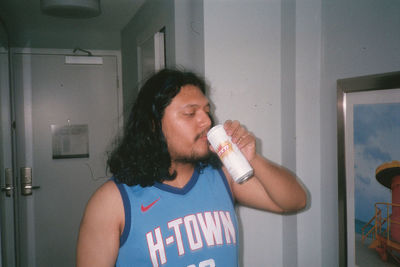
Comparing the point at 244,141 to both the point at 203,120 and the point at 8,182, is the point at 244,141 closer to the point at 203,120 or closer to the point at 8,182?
the point at 203,120

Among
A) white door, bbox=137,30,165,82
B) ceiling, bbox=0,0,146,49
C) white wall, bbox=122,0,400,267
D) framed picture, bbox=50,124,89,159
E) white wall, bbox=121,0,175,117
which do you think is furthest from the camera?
framed picture, bbox=50,124,89,159

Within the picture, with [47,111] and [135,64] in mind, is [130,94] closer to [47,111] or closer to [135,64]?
[135,64]

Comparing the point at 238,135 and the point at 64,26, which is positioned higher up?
the point at 64,26

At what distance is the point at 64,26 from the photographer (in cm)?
248

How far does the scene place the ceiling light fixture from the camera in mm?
1504

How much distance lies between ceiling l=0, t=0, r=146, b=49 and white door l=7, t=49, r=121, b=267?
0.15 meters

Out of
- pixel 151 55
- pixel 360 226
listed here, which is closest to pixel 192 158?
pixel 360 226

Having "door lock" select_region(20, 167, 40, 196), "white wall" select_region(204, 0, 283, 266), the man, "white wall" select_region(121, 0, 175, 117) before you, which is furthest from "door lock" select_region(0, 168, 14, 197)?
"white wall" select_region(204, 0, 283, 266)

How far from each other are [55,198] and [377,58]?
263 centimetres

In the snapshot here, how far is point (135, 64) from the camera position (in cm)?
227

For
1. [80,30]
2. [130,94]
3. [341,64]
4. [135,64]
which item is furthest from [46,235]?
[341,64]

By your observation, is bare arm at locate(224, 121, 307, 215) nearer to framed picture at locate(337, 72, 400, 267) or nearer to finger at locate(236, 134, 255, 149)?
finger at locate(236, 134, 255, 149)

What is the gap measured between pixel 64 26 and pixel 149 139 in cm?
212

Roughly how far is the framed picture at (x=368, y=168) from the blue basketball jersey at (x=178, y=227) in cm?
41
